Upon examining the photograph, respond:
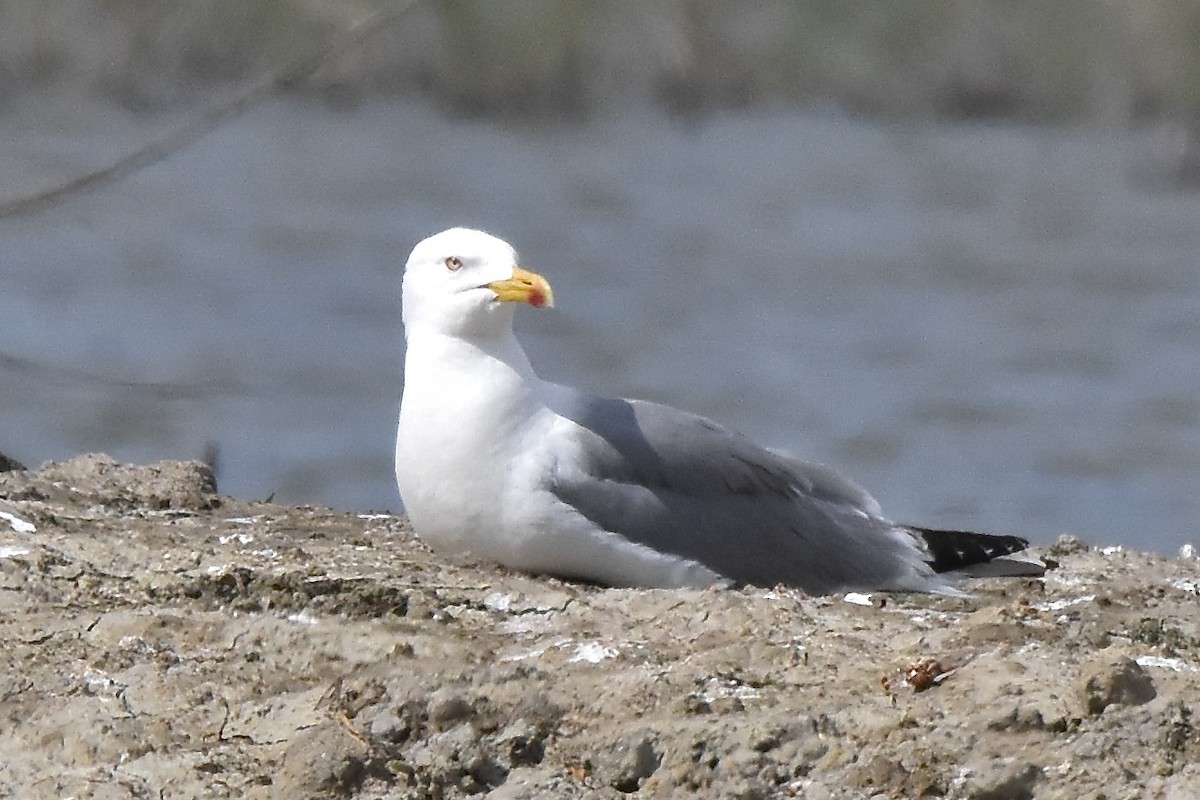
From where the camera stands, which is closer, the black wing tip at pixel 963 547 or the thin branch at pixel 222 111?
the thin branch at pixel 222 111

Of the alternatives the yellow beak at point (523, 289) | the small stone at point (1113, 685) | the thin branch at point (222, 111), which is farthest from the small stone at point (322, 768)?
the yellow beak at point (523, 289)

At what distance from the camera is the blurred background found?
1395 cm

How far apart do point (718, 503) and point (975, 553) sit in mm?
726

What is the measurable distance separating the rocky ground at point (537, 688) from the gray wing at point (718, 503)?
0.31 m

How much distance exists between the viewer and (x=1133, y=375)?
16.7 meters

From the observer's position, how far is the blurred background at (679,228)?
14.0 m

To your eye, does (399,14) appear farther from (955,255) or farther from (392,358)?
(955,255)

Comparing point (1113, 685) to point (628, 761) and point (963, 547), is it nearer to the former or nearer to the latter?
point (628, 761)

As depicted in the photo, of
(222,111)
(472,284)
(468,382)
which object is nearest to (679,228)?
(472,284)

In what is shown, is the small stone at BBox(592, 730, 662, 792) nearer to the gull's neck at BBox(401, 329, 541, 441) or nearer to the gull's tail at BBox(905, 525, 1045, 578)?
the gull's neck at BBox(401, 329, 541, 441)

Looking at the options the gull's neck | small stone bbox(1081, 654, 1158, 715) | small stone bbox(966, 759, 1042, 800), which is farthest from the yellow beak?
small stone bbox(966, 759, 1042, 800)

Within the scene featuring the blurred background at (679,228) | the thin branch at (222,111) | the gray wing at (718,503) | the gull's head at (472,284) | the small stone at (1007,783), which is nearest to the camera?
the small stone at (1007,783)

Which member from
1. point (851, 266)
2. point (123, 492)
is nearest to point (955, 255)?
point (851, 266)

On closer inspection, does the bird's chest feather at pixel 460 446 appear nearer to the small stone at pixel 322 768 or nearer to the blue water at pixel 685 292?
the small stone at pixel 322 768
